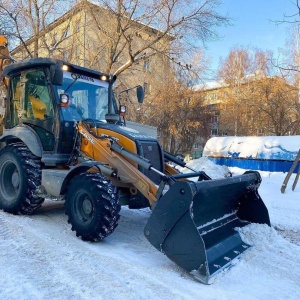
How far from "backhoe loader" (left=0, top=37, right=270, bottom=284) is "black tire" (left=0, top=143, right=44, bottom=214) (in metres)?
0.02

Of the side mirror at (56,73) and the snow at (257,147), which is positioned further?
the snow at (257,147)

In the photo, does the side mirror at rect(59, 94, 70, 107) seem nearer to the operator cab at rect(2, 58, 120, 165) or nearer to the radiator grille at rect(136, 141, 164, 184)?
the operator cab at rect(2, 58, 120, 165)

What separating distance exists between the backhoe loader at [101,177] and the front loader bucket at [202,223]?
11mm

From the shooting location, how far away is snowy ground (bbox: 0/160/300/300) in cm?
318

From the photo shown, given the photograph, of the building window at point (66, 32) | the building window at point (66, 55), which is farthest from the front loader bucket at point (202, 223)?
the building window at point (66, 32)

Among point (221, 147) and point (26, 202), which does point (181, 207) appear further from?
point (221, 147)

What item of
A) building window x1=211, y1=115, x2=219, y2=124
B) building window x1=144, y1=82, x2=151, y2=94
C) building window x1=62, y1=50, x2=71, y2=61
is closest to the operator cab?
building window x1=62, y1=50, x2=71, y2=61

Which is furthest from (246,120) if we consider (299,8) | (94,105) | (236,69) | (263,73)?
(94,105)

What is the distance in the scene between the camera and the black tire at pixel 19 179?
546cm

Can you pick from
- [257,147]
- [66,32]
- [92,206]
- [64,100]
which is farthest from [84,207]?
[66,32]

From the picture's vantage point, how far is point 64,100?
5406 mm

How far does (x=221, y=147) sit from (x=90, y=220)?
15.1 meters

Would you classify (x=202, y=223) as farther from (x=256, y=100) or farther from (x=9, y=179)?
(x=256, y=100)

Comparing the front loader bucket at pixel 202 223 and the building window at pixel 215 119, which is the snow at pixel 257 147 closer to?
the front loader bucket at pixel 202 223
